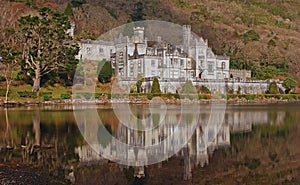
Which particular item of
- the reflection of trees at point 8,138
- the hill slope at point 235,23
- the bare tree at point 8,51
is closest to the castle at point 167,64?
the hill slope at point 235,23

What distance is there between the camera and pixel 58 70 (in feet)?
Result: 151

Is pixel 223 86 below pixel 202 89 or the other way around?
the other way around

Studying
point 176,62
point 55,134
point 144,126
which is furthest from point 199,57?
point 55,134

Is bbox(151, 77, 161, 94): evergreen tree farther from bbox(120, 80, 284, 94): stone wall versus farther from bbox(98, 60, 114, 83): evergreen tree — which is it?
bbox(98, 60, 114, 83): evergreen tree

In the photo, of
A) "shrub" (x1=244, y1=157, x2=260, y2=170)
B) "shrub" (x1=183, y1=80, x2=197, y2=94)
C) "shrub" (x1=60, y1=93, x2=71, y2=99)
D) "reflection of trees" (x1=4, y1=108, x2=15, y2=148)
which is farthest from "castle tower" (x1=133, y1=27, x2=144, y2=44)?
"shrub" (x1=244, y1=157, x2=260, y2=170)

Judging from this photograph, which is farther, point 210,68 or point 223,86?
point 210,68

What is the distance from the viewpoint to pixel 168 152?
545 inches

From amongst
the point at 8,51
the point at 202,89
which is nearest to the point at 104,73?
the point at 202,89

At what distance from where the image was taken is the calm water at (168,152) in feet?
36.1

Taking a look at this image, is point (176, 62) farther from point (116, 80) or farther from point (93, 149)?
point (93, 149)

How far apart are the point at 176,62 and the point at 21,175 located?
136 ft

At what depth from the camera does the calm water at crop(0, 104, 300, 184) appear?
11018 mm

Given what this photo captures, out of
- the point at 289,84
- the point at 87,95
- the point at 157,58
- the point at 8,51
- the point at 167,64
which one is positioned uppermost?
the point at 157,58

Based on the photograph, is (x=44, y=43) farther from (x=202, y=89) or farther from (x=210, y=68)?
(x=210, y=68)
